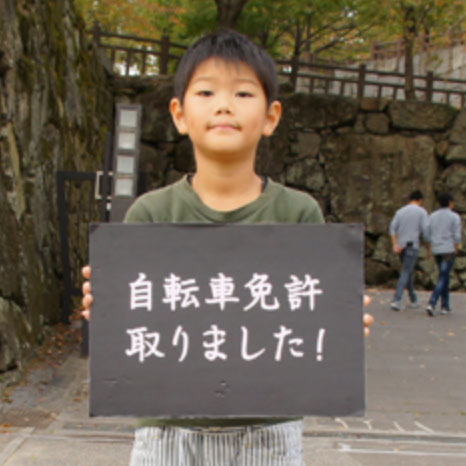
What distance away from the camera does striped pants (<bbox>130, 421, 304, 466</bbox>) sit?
1919 mm

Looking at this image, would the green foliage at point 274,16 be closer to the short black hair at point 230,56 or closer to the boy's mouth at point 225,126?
the short black hair at point 230,56

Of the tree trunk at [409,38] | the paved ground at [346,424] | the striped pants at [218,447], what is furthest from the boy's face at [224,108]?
Answer: the tree trunk at [409,38]

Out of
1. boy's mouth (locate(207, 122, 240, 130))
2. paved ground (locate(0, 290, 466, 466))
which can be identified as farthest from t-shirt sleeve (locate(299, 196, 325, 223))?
paved ground (locate(0, 290, 466, 466))

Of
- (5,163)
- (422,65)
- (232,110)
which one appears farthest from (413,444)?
(422,65)

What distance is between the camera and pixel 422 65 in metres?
28.8

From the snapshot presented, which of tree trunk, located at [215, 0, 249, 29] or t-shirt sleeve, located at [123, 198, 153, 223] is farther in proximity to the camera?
tree trunk, located at [215, 0, 249, 29]

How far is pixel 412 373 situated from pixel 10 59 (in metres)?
4.81

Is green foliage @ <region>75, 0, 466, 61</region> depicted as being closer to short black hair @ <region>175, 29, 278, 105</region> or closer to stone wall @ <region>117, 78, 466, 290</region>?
stone wall @ <region>117, 78, 466, 290</region>

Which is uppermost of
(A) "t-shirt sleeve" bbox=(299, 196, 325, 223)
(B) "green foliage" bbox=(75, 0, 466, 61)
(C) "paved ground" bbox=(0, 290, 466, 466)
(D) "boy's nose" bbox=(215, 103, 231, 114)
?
(B) "green foliage" bbox=(75, 0, 466, 61)

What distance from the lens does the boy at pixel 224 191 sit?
1933mm

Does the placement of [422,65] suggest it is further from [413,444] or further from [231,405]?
[231,405]

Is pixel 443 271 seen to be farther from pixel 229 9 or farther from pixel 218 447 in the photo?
pixel 229 9

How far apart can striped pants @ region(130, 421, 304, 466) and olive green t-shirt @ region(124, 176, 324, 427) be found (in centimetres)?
11

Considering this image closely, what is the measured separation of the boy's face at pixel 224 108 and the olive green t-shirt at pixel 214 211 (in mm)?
141
